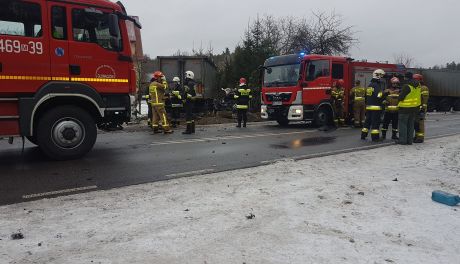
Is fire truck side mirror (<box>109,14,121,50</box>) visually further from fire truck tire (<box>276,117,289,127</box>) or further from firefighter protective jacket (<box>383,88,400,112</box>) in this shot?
fire truck tire (<box>276,117,289,127</box>)

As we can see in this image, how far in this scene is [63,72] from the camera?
700cm

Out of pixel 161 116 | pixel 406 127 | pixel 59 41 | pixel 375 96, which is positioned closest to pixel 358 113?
pixel 375 96

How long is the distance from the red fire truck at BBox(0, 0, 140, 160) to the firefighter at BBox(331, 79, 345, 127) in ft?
28.7

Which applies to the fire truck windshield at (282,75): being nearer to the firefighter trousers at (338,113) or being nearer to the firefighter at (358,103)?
the firefighter trousers at (338,113)

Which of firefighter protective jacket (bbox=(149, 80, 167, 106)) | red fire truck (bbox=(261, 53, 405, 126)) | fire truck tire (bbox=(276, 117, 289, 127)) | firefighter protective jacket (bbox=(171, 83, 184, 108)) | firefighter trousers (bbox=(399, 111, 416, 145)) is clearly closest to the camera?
firefighter trousers (bbox=(399, 111, 416, 145))

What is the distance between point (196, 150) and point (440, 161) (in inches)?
196

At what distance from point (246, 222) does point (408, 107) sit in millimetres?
7531

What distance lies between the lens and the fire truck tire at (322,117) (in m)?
14.4

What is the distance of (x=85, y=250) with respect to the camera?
3.19 m

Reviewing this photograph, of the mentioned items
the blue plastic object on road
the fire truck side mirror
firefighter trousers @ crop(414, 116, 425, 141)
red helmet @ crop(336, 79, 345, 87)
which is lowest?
the blue plastic object on road

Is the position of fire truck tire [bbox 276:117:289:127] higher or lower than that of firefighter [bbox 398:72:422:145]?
lower

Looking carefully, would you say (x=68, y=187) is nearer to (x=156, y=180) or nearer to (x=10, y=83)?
(x=156, y=180)

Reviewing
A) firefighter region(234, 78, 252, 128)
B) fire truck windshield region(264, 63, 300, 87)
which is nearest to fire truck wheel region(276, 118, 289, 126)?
fire truck windshield region(264, 63, 300, 87)

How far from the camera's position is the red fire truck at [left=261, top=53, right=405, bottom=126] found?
1395 centimetres
